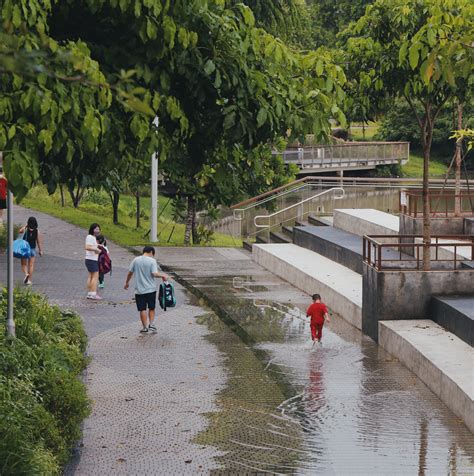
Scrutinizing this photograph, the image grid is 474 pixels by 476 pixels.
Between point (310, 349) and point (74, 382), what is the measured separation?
20.8 feet

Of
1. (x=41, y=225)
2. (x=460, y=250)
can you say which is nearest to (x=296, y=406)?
(x=460, y=250)

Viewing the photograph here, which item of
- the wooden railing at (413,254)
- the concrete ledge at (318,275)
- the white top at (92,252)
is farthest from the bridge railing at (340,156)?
the white top at (92,252)

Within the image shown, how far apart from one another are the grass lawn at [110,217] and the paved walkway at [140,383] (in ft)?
26.5

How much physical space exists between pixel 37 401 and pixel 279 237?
2135 centimetres

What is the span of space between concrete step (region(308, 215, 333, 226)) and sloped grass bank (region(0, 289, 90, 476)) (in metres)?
17.8

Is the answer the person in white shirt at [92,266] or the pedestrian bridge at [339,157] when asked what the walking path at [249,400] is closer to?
the person in white shirt at [92,266]

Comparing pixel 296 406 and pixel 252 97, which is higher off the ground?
pixel 252 97

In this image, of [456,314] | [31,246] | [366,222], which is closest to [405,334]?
[456,314]

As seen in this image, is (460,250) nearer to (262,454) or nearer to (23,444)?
(262,454)

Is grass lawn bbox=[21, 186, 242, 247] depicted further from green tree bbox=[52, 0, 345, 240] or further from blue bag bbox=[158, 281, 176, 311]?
green tree bbox=[52, 0, 345, 240]

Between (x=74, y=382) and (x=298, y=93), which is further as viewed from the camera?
(x=74, y=382)

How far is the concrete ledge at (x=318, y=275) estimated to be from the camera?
20.4 metres

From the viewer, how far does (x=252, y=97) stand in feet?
34.3

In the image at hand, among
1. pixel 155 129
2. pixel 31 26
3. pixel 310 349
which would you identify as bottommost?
pixel 310 349
